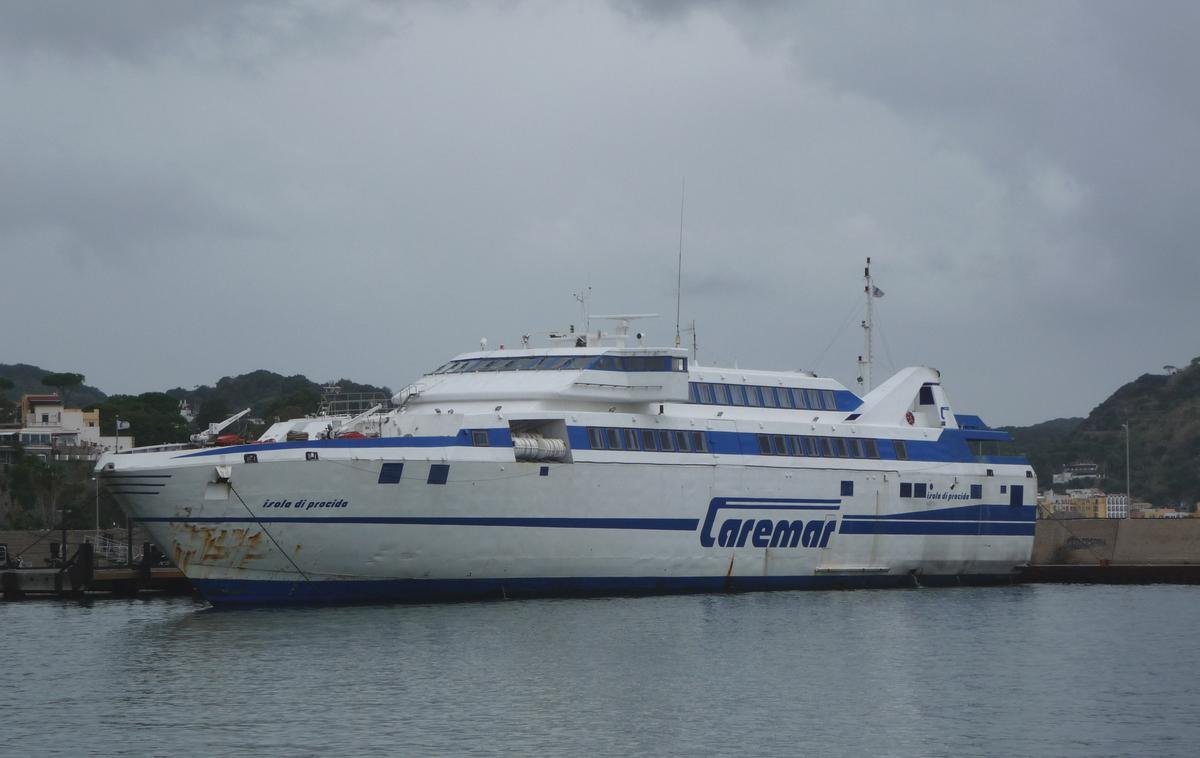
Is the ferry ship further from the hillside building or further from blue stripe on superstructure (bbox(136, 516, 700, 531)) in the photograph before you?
the hillside building

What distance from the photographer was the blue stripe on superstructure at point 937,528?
165 feet

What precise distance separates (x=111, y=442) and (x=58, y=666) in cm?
7269

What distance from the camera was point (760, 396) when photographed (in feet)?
162

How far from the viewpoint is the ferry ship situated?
40.6m

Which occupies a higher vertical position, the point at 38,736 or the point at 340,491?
the point at 340,491

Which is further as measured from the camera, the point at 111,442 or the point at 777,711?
the point at 111,442

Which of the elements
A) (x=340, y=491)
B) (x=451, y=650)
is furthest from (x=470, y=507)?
(x=451, y=650)

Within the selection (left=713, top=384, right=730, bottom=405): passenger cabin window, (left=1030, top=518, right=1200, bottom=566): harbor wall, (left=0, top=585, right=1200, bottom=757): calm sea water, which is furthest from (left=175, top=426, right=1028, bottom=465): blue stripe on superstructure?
(left=1030, top=518, right=1200, bottom=566): harbor wall

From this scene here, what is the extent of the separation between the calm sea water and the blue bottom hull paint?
1.68 feet

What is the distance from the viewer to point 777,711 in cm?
3045

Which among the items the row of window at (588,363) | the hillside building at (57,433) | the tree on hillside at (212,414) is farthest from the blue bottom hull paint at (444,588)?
the tree on hillside at (212,414)

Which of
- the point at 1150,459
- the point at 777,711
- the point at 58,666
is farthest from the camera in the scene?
the point at 1150,459

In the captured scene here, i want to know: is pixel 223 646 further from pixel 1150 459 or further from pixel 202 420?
pixel 1150 459

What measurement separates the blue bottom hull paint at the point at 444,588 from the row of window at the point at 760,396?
196 inches
